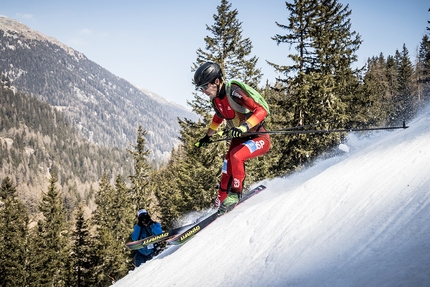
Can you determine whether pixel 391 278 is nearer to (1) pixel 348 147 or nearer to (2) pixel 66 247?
(1) pixel 348 147

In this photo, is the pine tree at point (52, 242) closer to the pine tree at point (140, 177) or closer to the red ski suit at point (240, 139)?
the pine tree at point (140, 177)

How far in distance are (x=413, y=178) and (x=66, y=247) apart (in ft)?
131

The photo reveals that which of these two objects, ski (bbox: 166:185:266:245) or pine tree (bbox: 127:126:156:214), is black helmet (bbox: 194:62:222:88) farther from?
pine tree (bbox: 127:126:156:214)

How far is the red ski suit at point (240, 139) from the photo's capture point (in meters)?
5.54

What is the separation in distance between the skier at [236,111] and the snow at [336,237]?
0.89 metres

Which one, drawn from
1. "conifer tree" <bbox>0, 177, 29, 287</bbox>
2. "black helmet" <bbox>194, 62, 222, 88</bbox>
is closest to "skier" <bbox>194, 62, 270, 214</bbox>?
"black helmet" <bbox>194, 62, 222, 88</bbox>

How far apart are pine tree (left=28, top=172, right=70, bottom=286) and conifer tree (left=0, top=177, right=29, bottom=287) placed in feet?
4.69

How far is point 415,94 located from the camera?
51.6 metres

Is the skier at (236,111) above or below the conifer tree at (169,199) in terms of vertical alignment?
above

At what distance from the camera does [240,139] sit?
6219 mm

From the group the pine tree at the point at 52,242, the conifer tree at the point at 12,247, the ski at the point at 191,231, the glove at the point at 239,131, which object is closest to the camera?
the glove at the point at 239,131

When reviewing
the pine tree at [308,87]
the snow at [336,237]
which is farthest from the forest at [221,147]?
the snow at [336,237]

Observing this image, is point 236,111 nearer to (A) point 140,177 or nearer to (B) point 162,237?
(B) point 162,237

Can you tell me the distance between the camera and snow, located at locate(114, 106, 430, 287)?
208cm
